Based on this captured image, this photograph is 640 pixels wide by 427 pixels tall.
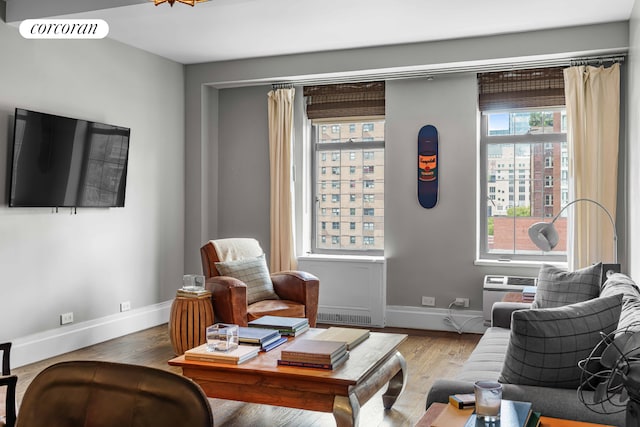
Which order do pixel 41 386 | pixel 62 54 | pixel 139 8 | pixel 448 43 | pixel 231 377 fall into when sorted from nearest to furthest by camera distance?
pixel 41 386
pixel 231 377
pixel 139 8
pixel 62 54
pixel 448 43

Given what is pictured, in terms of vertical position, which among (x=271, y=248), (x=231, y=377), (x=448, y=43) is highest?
(x=448, y=43)

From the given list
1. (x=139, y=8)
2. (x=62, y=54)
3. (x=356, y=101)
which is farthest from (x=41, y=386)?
(x=356, y=101)

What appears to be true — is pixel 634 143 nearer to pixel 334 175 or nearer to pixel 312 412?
pixel 334 175

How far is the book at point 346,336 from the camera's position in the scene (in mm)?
3227

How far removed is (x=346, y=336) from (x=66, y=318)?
266 cm

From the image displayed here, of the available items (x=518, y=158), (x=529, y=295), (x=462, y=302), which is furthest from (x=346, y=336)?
(x=518, y=158)

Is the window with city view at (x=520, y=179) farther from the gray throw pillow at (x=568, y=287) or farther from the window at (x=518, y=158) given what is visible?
the gray throw pillow at (x=568, y=287)

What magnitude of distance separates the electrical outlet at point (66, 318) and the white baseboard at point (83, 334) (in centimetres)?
4

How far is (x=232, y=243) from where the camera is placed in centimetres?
505

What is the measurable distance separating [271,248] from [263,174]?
2.65 ft

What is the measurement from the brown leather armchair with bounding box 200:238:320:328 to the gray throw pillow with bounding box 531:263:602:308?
1.89m

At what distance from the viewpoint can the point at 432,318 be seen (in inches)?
225

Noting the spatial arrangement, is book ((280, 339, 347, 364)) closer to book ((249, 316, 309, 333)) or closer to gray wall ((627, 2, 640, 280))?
book ((249, 316, 309, 333))

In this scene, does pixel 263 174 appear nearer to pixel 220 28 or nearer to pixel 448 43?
pixel 220 28
